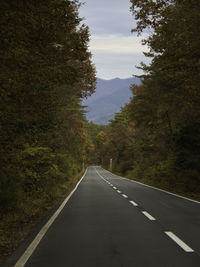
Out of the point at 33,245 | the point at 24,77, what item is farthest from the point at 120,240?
the point at 24,77

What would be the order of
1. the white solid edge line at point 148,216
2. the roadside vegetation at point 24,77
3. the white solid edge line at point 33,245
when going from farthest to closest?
the white solid edge line at point 148,216 < the roadside vegetation at point 24,77 < the white solid edge line at point 33,245

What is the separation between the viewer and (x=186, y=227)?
8.18 meters

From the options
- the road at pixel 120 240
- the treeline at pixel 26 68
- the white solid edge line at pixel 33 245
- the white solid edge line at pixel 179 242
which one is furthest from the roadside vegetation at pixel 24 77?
the white solid edge line at pixel 179 242

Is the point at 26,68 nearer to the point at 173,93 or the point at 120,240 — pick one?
the point at 120,240

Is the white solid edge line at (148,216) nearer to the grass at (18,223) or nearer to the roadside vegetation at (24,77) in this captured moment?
the grass at (18,223)

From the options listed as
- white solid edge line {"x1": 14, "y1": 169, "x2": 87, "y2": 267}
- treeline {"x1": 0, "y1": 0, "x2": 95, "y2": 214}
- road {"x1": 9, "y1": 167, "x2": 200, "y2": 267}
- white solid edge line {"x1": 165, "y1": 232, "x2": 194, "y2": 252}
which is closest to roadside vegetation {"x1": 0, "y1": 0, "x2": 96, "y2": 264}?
treeline {"x1": 0, "y1": 0, "x2": 95, "y2": 214}

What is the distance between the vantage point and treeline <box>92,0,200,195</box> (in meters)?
12.2

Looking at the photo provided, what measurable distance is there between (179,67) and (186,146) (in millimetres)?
9392

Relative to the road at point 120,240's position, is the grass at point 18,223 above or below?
below

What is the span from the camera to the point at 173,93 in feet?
51.0

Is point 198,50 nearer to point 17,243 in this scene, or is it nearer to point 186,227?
point 186,227

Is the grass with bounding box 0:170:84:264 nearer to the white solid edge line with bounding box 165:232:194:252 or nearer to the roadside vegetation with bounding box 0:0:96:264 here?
the roadside vegetation with bounding box 0:0:96:264

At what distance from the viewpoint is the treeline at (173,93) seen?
40.1 feet

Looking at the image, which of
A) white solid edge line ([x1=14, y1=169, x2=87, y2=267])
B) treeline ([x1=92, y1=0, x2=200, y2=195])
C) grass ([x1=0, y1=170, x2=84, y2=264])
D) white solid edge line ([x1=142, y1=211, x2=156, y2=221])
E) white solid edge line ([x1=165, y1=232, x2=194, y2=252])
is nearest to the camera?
white solid edge line ([x1=14, y1=169, x2=87, y2=267])
